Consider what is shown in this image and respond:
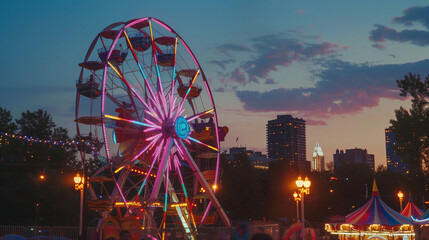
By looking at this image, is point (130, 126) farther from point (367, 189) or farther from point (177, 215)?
point (367, 189)

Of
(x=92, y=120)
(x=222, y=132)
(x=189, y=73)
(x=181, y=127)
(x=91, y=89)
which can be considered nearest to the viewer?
(x=92, y=120)

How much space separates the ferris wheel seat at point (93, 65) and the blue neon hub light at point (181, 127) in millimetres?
5736

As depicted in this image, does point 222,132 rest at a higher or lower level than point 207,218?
higher

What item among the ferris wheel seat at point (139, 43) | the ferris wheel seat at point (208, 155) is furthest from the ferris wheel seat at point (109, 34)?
the ferris wheel seat at point (208, 155)

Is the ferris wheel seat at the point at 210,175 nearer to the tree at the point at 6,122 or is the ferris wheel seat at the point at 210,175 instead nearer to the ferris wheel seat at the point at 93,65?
the ferris wheel seat at the point at 93,65

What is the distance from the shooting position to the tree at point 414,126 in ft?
144

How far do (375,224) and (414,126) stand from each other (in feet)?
28.8

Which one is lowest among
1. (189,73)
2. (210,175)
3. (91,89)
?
(210,175)

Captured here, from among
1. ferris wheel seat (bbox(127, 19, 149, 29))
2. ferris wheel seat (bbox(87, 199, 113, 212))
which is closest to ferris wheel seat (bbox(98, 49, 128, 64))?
ferris wheel seat (bbox(127, 19, 149, 29))

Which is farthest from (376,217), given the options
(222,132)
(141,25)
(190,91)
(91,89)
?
(91,89)

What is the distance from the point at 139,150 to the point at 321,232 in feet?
41.6

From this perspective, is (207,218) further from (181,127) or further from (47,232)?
(47,232)

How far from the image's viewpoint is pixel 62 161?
61.1 metres

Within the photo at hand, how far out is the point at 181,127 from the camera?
3522 centimetres
